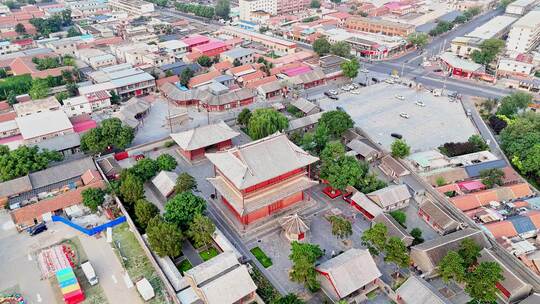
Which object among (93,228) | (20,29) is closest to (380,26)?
(93,228)

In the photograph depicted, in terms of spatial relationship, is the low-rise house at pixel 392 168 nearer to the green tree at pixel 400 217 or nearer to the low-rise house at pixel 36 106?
the green tree at pixel 400 217

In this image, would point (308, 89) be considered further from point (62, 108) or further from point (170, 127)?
point (62, 108)

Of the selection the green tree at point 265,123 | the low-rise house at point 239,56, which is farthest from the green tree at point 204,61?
the green tree at point 265,123

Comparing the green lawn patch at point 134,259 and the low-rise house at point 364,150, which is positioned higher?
the low-rise house at point 364,150

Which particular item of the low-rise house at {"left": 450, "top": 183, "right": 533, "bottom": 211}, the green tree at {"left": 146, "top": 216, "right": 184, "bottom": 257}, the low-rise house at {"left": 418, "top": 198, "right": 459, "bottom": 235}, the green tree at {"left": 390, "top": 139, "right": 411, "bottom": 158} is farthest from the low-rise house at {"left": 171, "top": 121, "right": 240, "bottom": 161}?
the low-rise house at {"left": 450, "top": 183, "right": 533, "bottom": 211}

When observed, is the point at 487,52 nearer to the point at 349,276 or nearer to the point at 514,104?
the point at 514,104

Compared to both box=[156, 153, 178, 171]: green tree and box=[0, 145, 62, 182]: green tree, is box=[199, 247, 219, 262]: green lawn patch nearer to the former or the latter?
box=[156, 153, 178, 171]: green tree
